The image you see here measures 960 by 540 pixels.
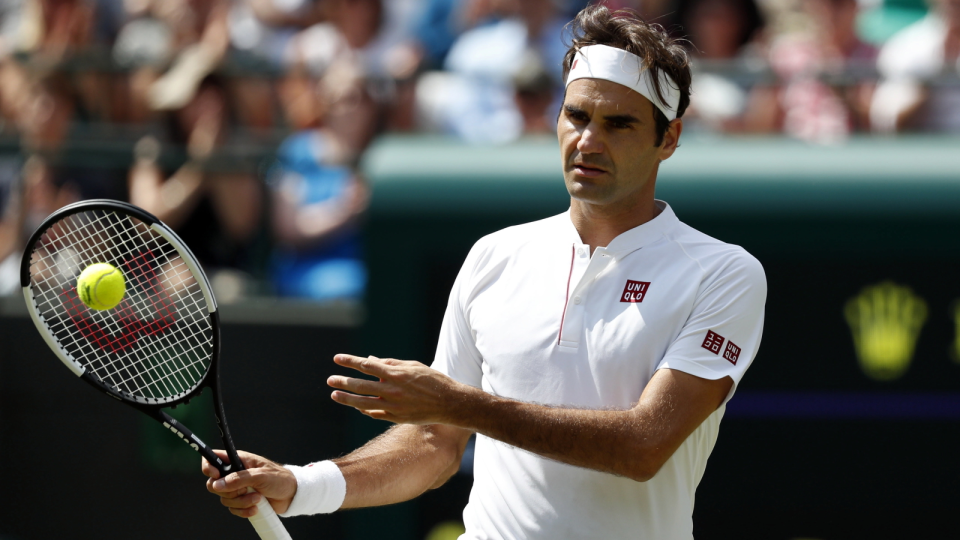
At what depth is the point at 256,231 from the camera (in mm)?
6086

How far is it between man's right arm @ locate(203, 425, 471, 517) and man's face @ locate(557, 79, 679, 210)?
715mm

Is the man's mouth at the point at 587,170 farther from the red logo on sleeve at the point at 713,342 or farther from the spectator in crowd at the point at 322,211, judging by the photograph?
the spectator in crowd at the point at 322,211

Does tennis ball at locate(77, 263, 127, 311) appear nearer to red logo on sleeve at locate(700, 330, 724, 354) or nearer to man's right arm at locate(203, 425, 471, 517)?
man's right arm at locate(203, 425, 471, 517)

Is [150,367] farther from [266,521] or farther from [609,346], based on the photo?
[609,346]

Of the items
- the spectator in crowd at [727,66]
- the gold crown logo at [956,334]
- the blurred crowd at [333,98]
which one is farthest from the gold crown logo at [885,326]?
the spectator in crowd at [727,66]

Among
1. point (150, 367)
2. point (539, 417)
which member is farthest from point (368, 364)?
point (150, 367)

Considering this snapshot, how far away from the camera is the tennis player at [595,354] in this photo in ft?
7.86

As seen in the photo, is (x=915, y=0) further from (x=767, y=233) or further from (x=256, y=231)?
(x=256, y=231)

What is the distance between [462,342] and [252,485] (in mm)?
621

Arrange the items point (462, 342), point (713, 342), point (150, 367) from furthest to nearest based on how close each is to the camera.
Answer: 1. point (150, 367)
2. point (462, 342)
3. point (713, 342)

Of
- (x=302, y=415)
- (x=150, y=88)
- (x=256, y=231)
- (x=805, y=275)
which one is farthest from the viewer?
(x=150, y=88)

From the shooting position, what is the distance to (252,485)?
8.42 feet

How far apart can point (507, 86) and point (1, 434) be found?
3123mm

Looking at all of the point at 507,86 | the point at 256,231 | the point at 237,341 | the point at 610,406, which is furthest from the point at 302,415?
the point at 610,406
